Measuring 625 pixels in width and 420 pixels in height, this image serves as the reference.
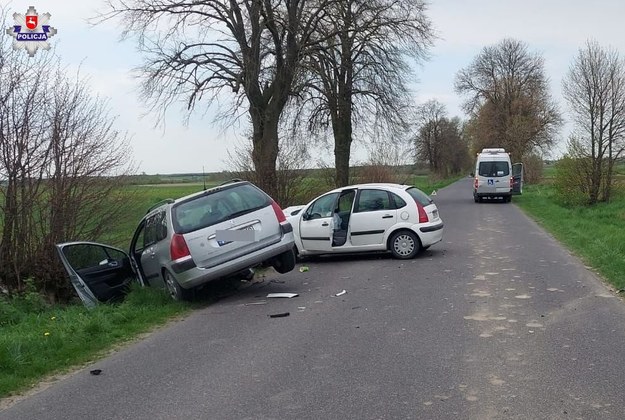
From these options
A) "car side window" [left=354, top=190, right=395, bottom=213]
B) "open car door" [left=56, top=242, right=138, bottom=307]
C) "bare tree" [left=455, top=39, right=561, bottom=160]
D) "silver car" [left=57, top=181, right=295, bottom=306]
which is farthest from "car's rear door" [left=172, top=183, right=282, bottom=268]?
"bare tree" [left=455, top=39, right=561, bottom=160]

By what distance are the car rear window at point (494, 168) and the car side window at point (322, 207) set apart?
2190 centimetres

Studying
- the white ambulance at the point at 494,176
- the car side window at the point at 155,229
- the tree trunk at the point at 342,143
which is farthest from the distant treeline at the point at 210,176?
the white ambulance at the point at 494,176

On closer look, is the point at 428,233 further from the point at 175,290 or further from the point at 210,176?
the point at 210,176

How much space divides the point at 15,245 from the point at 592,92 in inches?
1013

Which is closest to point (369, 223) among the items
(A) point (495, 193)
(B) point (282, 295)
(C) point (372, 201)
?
(C) point (372, 201)

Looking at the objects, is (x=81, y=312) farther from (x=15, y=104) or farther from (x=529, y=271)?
(x=529, y=271)

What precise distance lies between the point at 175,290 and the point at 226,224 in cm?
125

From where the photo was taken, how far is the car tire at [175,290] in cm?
955

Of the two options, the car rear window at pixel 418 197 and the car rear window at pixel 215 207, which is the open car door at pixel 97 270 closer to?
the car rear window at pixel 215 207

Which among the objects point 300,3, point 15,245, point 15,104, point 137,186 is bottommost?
point 15,245

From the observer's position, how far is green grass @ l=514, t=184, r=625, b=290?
11.3 metres

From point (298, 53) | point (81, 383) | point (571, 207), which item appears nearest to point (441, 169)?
point (571, 207)

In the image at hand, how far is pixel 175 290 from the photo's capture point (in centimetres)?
962

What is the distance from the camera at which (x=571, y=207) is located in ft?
98.0
